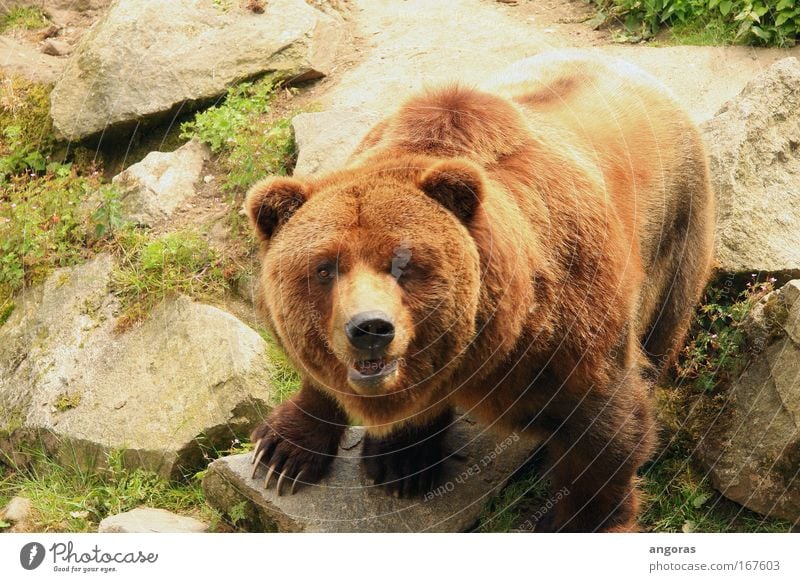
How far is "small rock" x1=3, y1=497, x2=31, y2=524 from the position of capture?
17.8 ft

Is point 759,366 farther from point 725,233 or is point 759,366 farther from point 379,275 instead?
point 379,275

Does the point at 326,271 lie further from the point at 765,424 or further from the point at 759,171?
the point at 759,171

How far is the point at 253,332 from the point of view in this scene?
605cm

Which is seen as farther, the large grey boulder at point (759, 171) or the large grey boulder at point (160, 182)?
the large grey boulder at point (160, 182)

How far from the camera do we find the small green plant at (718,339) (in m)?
5.25

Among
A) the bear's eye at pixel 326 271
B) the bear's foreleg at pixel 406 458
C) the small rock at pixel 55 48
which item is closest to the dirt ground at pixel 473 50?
the small rock at pixel 55 48

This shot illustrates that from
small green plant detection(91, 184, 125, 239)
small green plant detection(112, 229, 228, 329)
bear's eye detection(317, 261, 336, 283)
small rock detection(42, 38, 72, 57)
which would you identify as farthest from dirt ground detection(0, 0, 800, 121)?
bear's eye detection(317, 261, 336, 283)

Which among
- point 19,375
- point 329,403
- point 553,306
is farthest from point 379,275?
point 19,375

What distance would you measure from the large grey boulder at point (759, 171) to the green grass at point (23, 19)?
5.82 m

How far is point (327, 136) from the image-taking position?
6656 millimetres

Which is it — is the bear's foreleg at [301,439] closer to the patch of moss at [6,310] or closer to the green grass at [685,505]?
the green grass at [685,505]

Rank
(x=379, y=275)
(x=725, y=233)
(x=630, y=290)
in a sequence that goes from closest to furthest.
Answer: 1. (x=379, y=275)
2. (x=630, y=290)
3. (x=725, y=233)

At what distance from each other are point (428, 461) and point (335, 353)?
1292 mm

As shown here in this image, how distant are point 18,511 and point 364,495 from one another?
75.0 inches
